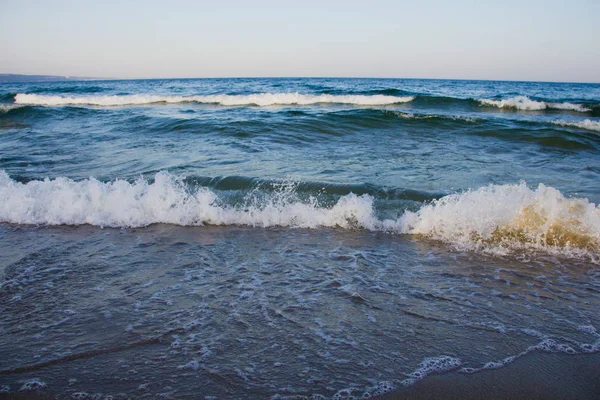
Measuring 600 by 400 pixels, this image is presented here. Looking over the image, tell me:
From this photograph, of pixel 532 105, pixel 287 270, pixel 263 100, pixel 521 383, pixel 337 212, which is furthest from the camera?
pixel 263 100

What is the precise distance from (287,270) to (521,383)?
2.14m

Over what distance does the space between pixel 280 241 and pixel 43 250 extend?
8.43 feet

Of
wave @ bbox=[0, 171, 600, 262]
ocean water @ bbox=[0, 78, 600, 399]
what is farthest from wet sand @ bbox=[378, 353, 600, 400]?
wave @ bbox=[0, 171, 600, 262]

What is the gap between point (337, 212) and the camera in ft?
18.0

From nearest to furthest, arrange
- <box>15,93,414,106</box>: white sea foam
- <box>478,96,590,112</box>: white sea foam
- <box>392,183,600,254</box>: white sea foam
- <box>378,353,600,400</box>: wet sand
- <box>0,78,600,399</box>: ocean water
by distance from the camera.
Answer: <box>378,353,600,400</box>: wet sand, <box>0,78,600,399</box>: ocean water, <box>392,183,600,254</box>: white sea foam, <box>478,96,590,112</box>: white sea foam, <box>15,93,414,106</box>: white sea foam

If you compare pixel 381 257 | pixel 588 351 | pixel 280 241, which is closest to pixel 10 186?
pixel 280 241

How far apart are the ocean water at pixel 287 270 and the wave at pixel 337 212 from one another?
3cm

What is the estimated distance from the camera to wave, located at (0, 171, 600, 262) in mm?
4762

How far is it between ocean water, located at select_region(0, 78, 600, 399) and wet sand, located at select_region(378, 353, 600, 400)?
0.26ft

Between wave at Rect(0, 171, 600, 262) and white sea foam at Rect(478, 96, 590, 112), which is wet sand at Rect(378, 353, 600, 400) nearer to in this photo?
wave at Rect(0, 171, 600, 262)

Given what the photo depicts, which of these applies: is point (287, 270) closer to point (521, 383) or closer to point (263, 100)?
point (521, 383)

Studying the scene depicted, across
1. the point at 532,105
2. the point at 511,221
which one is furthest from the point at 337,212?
the point at 532,105

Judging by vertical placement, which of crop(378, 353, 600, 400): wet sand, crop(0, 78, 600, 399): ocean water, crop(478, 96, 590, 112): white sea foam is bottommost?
crop(378, 353, 600, 400): wet sand

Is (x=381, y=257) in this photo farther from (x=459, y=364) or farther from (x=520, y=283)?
(x=459, y=364)
